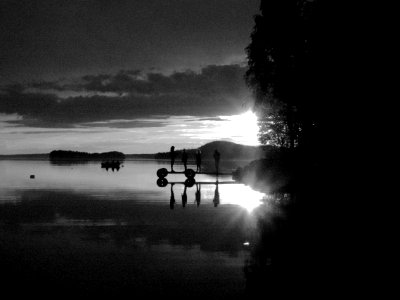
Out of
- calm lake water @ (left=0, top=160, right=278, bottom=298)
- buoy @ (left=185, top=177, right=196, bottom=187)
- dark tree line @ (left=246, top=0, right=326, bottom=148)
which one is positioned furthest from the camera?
buoy @ (left=185, top=177, right=196, bottom=187)

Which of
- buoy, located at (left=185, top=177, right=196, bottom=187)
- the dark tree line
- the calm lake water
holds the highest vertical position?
the dark tree line

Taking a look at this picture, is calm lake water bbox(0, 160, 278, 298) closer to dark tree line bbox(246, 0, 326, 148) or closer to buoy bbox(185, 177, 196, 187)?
dark tree line bbox(246, 0, 326, 148)

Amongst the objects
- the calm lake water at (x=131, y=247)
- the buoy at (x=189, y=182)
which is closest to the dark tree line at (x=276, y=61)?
the buoy at (x=189, y=182)

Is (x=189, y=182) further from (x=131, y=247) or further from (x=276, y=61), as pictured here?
(x=131, y=247)

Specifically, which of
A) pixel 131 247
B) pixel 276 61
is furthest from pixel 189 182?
pixel 131 247

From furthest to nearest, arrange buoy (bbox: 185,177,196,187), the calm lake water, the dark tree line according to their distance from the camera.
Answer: buoy (bbox: 185,177,196,187) < the dark tree line < the calm lake water

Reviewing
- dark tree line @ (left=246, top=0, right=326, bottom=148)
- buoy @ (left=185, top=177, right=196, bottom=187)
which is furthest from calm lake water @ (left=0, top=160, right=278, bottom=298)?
buoy @ (left=185, top=177, right=196, bottom=187)

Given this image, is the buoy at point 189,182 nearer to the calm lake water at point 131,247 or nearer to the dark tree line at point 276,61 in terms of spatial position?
the dark tree line at point 276,61

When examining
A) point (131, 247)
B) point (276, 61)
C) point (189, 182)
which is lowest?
point (131, 247)

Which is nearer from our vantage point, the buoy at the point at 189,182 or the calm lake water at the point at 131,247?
the calm lake water at the point at 131,247

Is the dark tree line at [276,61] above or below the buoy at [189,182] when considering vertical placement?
above

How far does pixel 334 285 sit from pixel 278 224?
32.4 feet

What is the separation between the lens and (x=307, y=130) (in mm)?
27562

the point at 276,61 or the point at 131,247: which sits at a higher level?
the point at 276,61
